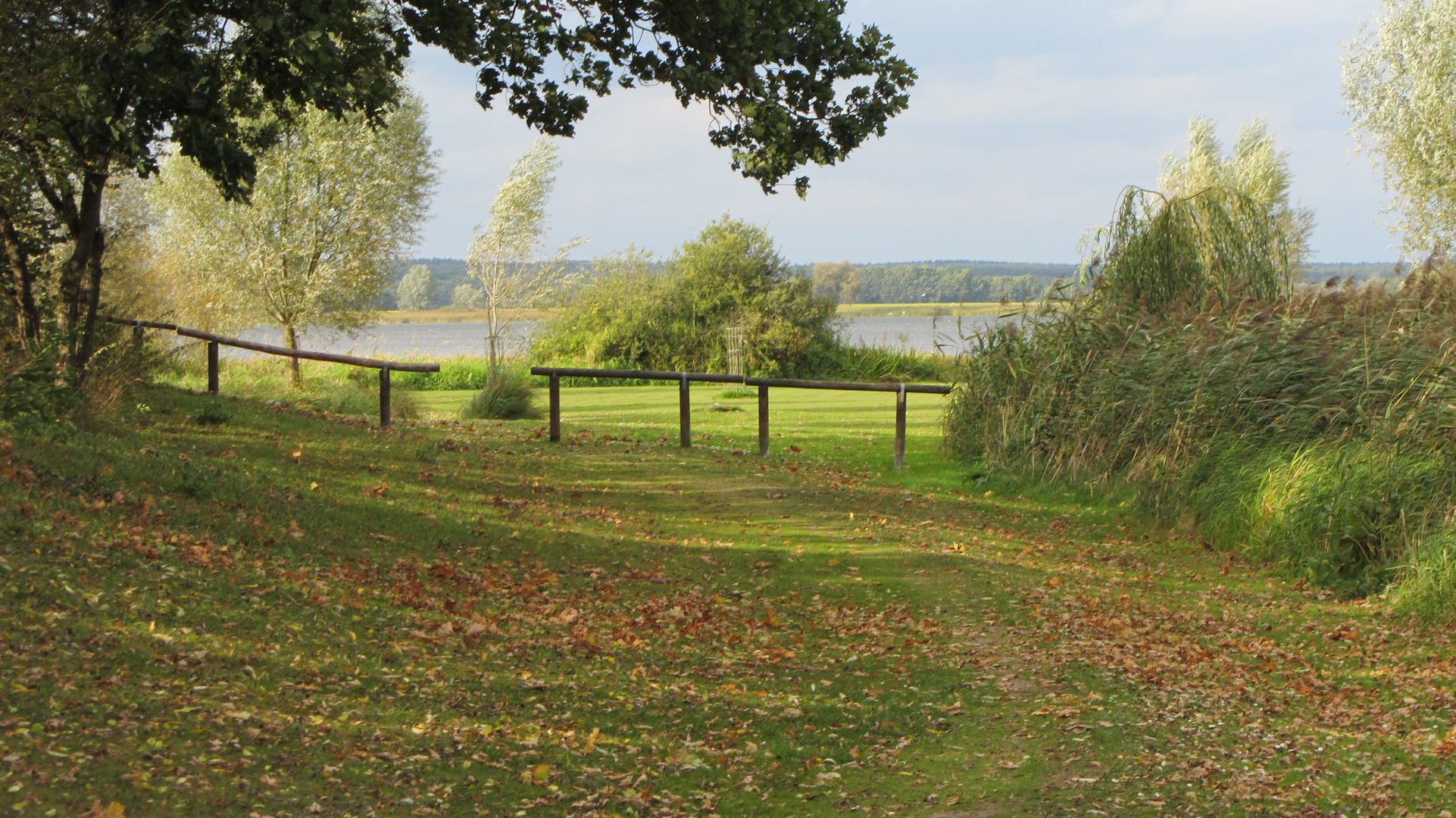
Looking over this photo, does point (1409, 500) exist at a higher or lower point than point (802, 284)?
lower

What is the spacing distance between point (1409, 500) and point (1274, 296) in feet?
17.3

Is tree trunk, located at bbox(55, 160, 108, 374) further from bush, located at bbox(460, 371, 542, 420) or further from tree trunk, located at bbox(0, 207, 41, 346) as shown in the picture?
bush, located at bbox(460, 371, 542, 420)

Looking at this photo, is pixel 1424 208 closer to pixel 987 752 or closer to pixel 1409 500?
pixel 1409 500

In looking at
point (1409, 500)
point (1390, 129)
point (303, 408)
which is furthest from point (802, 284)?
point (1409, 500)

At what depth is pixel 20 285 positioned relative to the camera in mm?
10859

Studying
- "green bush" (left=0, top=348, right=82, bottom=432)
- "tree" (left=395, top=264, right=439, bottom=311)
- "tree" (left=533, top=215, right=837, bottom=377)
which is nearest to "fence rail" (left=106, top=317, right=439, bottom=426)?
"green bush" (left=0, top=348, right=82, bottom=432)

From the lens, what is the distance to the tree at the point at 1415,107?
2789 cm

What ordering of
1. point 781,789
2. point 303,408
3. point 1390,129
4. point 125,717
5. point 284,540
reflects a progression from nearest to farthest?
point 125,717
point 781,789
point 284,540
point 303,408
point 1390,129

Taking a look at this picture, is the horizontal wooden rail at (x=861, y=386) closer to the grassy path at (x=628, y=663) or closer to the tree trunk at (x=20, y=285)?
the grassy path at (x=628, y=663)

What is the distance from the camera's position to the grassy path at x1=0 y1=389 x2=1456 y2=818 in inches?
179

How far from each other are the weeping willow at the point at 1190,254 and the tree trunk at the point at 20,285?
11.3m

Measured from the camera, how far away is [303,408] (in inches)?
631

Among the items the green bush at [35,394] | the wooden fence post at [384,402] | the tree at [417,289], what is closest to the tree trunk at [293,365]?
the wooden fence post at [384,402]

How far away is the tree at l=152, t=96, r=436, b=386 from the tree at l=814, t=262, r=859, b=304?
12.0m
